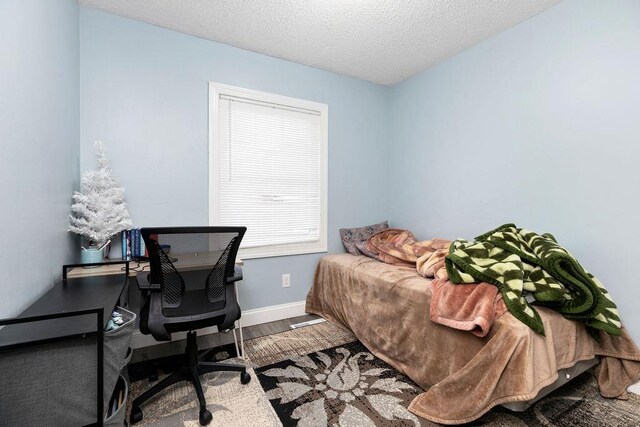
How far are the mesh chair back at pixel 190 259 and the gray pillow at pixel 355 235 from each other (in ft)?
5.15

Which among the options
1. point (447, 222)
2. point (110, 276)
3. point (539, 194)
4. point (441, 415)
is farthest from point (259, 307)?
point (539, 194)

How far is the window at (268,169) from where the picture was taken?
101 inches

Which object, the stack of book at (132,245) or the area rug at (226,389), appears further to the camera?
the stack of book at (132,245)

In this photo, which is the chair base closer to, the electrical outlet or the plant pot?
the plant pot

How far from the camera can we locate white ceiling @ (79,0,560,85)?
2027mm

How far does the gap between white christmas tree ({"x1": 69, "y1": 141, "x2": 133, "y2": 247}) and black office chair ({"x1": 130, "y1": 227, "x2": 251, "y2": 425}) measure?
0.52 meters

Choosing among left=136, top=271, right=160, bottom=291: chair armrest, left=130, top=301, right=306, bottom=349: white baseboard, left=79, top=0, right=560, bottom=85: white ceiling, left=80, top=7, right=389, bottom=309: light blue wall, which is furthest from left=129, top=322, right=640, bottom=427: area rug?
left=79, top=0, right=560, bottom=85: white ceiling

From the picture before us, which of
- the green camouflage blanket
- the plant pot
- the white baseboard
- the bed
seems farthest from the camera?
the white baseboard

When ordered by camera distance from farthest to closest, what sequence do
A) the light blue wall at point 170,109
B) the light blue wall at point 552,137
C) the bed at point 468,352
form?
the light blue wall at point 170,109 < the light blue wall at point 552,137 < the bed at point 468,352

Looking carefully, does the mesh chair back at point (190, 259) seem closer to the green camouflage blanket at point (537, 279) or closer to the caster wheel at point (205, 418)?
the caster wheel at point (205, 418)

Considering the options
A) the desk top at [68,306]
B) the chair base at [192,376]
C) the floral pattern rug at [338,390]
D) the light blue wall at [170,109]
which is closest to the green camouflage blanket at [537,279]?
the floral pattern rug at [338,390]

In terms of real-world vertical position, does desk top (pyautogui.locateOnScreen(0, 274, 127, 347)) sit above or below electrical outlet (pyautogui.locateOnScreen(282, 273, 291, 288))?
above

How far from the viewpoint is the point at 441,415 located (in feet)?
4.91

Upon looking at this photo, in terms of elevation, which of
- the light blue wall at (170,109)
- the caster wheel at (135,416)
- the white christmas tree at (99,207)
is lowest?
the caster wheel at (135,416)
